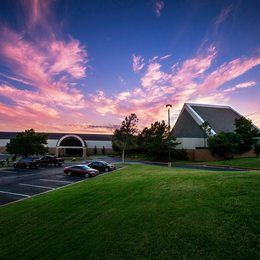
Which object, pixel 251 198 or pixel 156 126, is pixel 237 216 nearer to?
pixel 251 198

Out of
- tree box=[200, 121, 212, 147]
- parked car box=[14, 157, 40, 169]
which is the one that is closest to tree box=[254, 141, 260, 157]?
tree box=[200, 121, 212, 147]

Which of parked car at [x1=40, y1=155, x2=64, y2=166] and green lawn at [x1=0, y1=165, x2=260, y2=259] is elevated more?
parked car at [x1=40, y1=155, x2=64, y2=166]

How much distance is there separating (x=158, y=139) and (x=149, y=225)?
44.0m

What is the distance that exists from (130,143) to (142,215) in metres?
40.8

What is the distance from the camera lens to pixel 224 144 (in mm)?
44188

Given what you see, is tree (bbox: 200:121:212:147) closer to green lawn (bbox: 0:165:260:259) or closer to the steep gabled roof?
the steep gabled roof

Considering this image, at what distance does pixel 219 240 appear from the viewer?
6.06 metres

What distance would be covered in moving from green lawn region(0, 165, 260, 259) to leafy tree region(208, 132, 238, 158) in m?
35.5

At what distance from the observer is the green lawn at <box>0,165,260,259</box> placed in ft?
20.0

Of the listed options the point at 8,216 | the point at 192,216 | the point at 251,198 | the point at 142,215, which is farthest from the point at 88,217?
the point at 251,198

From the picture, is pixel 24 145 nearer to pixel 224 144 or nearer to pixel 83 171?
pixel 83 171

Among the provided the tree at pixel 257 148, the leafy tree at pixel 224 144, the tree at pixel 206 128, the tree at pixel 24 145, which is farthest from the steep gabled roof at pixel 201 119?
the tree at pixel 24 145

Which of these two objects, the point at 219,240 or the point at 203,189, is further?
the point at 203,189

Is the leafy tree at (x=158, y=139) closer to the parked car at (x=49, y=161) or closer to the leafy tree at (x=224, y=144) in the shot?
the leafy tree at (x=224, y=144)
